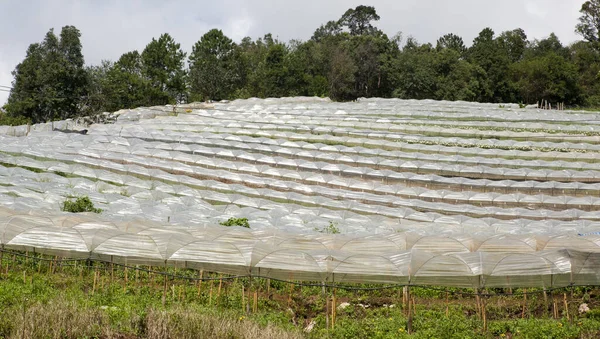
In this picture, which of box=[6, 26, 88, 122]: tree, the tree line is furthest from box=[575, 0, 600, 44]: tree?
box=[6, 26, 88, 122]: tree

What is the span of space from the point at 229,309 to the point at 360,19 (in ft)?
265

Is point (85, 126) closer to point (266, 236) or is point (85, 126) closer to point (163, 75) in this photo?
point (163, 75)

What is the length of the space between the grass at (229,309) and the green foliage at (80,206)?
543 cm

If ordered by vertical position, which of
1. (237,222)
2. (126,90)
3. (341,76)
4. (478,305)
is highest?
(341,76)

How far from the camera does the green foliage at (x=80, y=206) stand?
21.6m

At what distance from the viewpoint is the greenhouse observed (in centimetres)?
1466

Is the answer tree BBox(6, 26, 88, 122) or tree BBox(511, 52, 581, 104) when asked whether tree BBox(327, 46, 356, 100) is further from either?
tree BBox(6, 26, 88, 122)

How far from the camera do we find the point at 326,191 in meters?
29.1

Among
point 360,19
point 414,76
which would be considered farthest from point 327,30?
point 414,76

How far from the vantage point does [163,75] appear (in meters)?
59.8

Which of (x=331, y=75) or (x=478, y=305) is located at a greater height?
(x=331, y=75)

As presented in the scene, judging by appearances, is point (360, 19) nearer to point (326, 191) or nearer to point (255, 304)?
point (326, 191)

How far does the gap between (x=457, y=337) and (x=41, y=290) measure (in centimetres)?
865

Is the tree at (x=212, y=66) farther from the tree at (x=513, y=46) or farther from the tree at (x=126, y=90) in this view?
the tree at (x=513, y=46)
